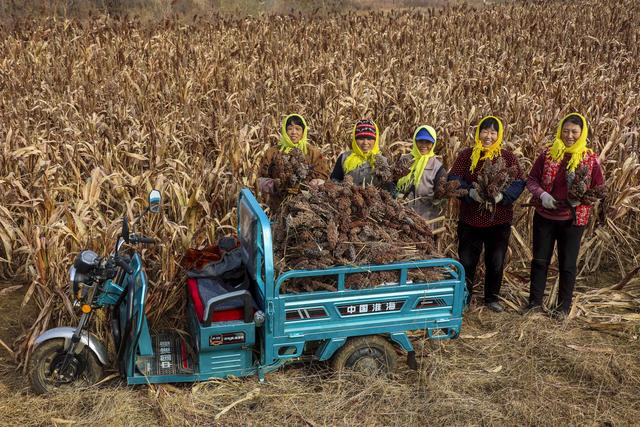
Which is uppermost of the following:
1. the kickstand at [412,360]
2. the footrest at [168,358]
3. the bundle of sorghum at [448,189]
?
the bundle of sorghum at [448,189]

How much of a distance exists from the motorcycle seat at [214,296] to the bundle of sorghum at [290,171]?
36.8 inches

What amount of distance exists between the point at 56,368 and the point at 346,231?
212 cm

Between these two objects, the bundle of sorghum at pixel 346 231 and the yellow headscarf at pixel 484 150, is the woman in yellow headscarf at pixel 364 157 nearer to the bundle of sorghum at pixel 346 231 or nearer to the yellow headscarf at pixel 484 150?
the bundle of sorghum at pixel 346 231

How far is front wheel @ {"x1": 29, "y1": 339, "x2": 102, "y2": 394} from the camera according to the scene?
3936 millimetres

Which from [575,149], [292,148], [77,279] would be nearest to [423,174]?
[292,148]

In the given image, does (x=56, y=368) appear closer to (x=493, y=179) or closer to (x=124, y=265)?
(x=124, y=265)

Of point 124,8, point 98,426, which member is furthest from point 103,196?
point 124,8

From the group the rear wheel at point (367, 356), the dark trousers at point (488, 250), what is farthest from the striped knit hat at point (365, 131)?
the rear wheel at point (367, 356)

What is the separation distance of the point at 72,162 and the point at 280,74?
14.9 ft

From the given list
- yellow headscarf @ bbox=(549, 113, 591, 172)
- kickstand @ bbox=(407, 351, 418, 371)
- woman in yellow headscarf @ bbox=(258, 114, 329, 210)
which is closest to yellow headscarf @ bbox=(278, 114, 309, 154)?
woman in yellow headscarf @ bbox=(258, 114, 329, 210)

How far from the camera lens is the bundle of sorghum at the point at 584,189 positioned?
15.3 feet

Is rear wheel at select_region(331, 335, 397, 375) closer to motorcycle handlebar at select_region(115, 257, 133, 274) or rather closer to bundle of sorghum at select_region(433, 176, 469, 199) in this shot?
bundle of sorghum at select_region(433, 176, 469, 199)

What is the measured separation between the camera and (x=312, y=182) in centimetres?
467

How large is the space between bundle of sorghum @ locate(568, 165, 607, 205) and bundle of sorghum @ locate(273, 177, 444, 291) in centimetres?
126
